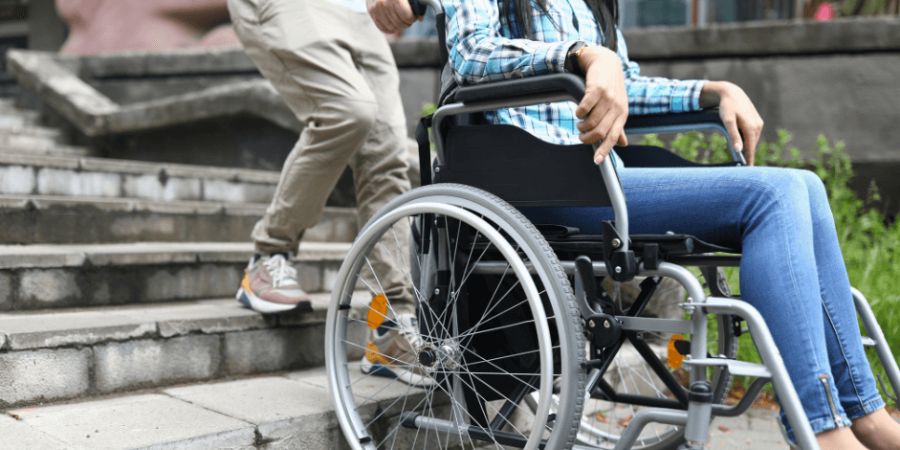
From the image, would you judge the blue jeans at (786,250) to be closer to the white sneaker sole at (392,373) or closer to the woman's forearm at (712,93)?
the woman's forearm at (712,93)

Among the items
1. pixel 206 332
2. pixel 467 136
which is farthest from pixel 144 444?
pixel 467 136

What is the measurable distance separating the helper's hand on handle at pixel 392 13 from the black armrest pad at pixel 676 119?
602 millimetres

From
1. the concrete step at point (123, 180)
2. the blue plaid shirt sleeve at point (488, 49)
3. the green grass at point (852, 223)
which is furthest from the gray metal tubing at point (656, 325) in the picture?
the concrete step at point (123, 180)

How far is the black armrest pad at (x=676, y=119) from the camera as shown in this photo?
1.98m

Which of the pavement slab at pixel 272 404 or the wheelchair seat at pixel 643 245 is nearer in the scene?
the wheelchair seat at pixel 643 245

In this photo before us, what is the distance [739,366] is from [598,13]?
3.54 feet

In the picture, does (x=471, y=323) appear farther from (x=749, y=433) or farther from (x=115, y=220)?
(x=115, y=220)

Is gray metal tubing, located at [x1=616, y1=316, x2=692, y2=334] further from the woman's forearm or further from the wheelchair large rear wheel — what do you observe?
the woman's forearm

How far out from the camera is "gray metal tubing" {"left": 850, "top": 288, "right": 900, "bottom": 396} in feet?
5.68

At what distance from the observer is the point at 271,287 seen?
8.37 ft

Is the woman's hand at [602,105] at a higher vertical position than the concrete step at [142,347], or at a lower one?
higher

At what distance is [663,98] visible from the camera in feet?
6.68

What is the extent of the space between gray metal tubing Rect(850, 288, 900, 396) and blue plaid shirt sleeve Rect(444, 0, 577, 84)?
792mm

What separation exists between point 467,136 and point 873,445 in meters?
1.00
